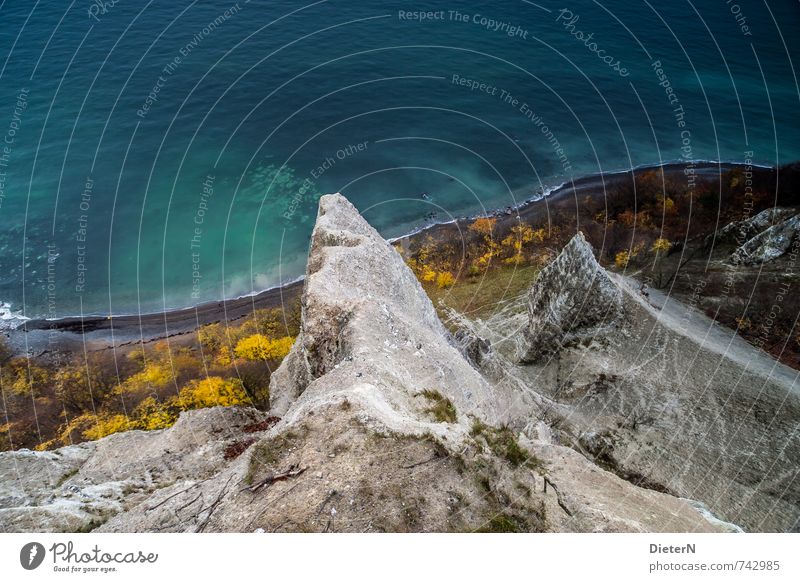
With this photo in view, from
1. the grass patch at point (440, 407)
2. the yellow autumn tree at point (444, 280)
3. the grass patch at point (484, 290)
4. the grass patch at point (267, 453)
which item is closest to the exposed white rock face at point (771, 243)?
the grass patch at point (484, 290)

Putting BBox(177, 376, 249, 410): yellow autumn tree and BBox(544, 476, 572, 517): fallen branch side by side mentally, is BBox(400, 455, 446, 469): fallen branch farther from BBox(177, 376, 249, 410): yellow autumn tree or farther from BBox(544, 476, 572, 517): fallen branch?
BBox(177, 376, 249, 410): yellow autumn tree

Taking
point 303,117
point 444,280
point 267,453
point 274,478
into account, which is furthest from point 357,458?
point 303,117

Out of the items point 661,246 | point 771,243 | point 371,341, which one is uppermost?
point 771,243

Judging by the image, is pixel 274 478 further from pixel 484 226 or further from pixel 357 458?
pixel 484 226

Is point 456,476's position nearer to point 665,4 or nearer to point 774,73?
point 774,73

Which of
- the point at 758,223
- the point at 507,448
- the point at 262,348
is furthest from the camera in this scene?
the point at 262,348

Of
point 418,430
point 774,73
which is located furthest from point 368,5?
point 418,430

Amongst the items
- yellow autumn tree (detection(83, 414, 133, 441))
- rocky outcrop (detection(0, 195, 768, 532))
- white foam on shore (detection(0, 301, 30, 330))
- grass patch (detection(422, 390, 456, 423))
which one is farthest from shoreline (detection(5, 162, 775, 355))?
grass patch (detection(422, 390, 456, 423))
